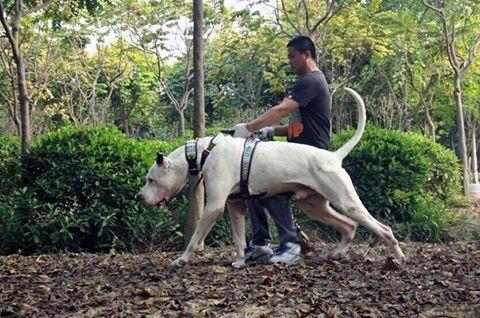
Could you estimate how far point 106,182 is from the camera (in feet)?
25.4

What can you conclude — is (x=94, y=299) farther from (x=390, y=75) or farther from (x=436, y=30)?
(x=390, y=75)

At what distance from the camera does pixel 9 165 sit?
368 inches

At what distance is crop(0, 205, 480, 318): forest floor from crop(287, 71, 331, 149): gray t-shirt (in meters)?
1.08

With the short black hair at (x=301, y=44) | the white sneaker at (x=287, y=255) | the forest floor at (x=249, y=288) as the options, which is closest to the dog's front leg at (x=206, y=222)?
the forest floor at (x=249, y=288)

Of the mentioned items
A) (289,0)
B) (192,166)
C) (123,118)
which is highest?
(289,0)

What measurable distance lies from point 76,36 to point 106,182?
17.2 m

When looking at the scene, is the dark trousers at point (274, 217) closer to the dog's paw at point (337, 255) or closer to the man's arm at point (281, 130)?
the dog's paw at point (337, 255)

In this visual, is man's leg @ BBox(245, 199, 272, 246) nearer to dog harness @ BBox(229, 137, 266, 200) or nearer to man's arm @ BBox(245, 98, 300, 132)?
dog harness @ BBox(229, 137, 266, 200)

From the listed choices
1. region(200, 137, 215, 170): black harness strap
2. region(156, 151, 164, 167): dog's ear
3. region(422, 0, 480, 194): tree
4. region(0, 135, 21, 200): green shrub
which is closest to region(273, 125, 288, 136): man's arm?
region(200, 137, 215, 170): black harness strap

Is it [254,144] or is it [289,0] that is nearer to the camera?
[254,144]

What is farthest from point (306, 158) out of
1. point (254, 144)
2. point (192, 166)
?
point (192, 166)

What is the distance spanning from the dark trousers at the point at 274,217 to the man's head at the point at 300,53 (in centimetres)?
112

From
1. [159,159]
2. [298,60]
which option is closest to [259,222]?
[159,159]

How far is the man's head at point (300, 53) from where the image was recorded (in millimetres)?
5941
